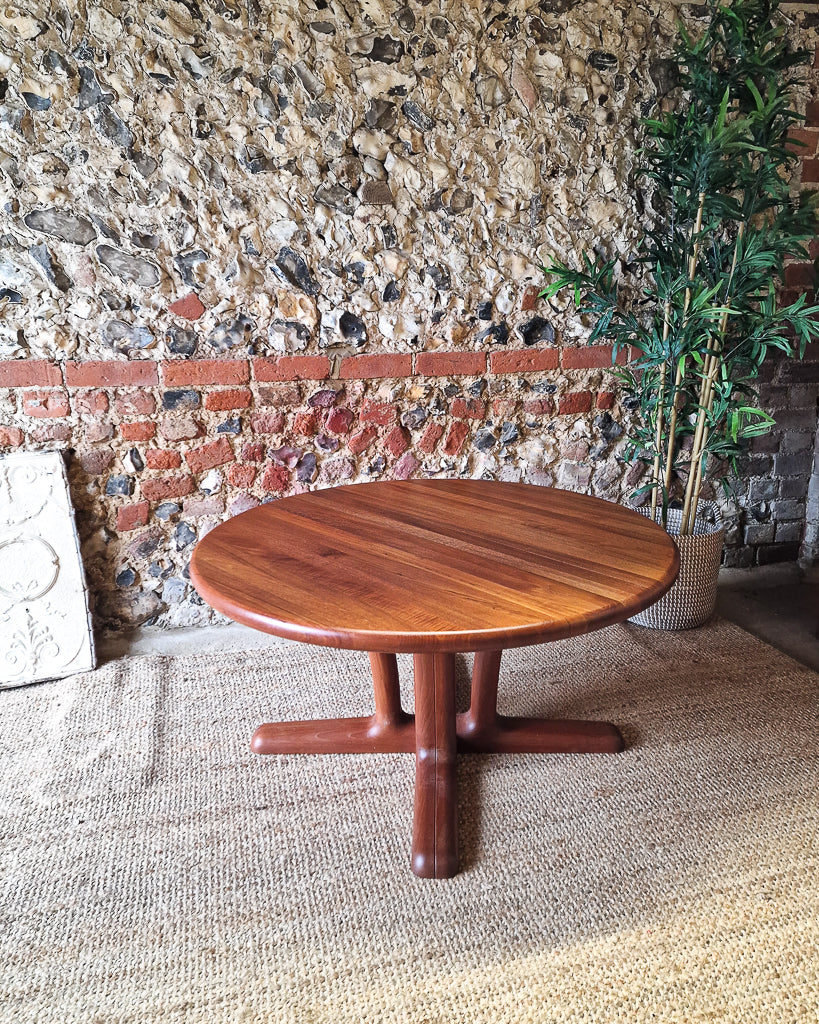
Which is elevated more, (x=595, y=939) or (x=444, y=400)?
(x=444, y=400)

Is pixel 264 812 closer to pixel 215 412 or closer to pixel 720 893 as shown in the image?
pixel 720 893

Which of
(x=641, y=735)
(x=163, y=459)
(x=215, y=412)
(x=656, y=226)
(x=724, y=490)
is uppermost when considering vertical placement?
(x=656, y=226)

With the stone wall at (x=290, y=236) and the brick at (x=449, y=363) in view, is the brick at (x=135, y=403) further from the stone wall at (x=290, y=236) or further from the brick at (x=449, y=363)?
the brick at (x=449, y=363)

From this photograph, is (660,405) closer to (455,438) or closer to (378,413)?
(455,438)

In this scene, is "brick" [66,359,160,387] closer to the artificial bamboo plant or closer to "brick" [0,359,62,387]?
"brick" [0,359,62,387]

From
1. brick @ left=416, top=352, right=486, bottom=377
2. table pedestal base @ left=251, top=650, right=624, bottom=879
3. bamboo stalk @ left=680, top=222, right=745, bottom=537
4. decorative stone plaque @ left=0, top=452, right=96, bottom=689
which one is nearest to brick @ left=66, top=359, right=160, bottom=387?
decorative stone plaque @ left=0, top=452, right=96, bottom=689

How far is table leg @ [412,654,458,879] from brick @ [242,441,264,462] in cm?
120

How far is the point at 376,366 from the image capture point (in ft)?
8.00

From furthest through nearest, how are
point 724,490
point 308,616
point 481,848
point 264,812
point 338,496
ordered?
point 724,490, point 338,496, point 264,812, point 481,848, point 308,616

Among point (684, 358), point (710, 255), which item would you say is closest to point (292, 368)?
point (684, 358)

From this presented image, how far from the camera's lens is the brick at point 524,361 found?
8.40 feet

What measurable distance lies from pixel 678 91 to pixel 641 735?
2243 mm

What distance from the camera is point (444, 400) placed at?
2.54 m

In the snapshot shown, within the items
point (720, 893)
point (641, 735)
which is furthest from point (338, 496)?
point (720, 893)
